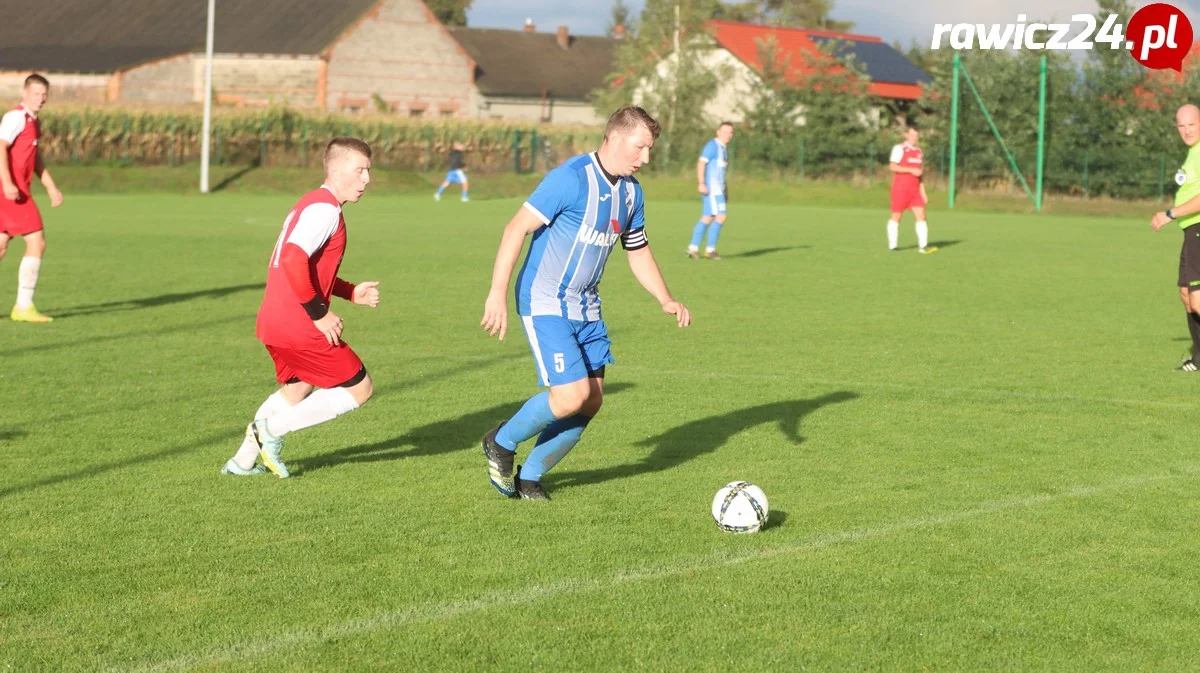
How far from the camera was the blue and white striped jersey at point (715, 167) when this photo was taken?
72.9 feet

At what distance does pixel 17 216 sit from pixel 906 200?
15613mm

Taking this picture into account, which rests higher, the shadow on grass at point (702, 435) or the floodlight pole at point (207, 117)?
the floodlight pole at point (207, 117)

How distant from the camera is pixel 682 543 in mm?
6051

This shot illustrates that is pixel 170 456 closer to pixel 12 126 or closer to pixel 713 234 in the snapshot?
pixel 12 126

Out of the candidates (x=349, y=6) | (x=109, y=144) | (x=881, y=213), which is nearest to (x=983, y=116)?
(x=881, y=213)

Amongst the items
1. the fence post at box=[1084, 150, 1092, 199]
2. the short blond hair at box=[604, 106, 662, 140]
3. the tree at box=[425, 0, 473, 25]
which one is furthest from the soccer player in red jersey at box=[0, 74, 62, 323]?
the tree at box=[425, 0, 473, 25]

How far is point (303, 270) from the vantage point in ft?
21.8

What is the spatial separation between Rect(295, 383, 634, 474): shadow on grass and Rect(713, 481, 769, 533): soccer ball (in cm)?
208

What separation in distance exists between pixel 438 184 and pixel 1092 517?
44.6m

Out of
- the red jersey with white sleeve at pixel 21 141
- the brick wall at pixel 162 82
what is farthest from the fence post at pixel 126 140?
the red jersey with white sleeve at pixel 21 141

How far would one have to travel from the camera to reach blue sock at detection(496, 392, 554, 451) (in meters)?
6.77

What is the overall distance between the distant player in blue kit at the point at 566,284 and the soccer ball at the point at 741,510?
866 mm

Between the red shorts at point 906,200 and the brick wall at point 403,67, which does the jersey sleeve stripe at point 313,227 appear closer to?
the red shorts at point 906,200

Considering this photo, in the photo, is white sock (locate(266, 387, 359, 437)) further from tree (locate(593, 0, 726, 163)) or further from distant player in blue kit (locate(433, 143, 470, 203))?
tree (locate(593, 0, 726, 163))
